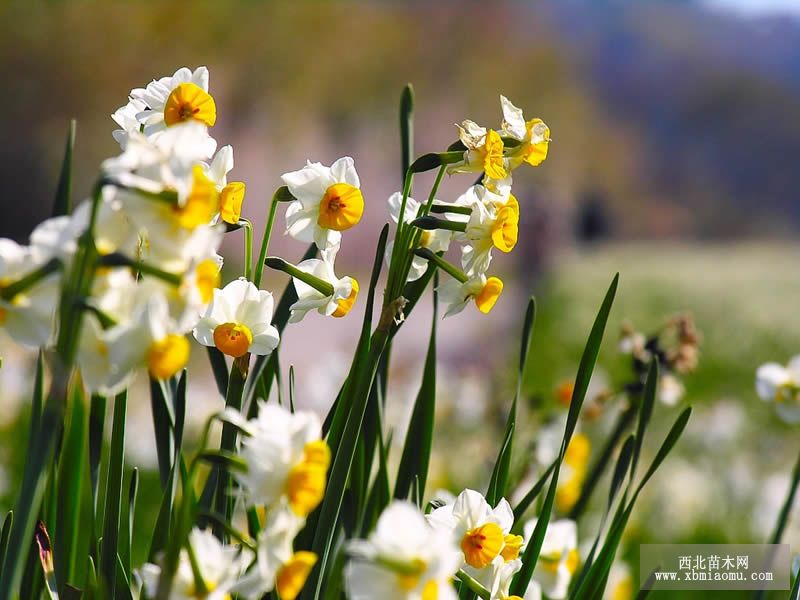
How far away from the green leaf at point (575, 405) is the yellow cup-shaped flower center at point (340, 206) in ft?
0.69

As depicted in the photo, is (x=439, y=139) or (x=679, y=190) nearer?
(x=439, y=139)

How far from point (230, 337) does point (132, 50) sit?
9257mm

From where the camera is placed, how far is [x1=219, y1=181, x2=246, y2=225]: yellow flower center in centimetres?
67

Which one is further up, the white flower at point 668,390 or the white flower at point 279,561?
the white flower at point 668,390

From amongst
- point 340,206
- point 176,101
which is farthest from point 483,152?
point 176,101

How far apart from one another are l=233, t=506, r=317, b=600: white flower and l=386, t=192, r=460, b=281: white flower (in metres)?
0.28

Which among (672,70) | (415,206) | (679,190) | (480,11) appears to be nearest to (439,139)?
(480,11)

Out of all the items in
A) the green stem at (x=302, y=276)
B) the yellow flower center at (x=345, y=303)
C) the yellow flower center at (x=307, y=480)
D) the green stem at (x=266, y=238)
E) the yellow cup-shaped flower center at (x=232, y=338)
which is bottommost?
the yellow flower center at (x=307, y=480)

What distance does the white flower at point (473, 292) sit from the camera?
68cm

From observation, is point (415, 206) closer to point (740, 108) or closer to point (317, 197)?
point (317, 197)

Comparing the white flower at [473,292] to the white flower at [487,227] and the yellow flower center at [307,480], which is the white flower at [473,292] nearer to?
the white flower at [487,227]

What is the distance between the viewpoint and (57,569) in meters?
0.76

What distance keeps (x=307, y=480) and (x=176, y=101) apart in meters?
0.33

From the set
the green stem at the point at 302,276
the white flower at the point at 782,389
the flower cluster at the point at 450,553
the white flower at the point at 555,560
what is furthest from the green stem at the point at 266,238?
the white flower at the point at 782,389
